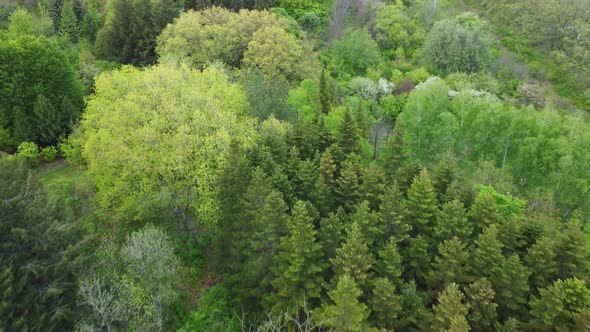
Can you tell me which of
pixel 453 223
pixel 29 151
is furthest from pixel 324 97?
pixel 29 151

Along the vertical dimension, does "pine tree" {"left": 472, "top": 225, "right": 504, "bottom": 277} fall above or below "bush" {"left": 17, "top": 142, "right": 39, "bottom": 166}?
above

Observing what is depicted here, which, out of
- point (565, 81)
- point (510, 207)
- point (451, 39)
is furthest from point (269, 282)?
point (565, 81)

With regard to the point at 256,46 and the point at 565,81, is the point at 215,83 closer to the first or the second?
the point at 256,46

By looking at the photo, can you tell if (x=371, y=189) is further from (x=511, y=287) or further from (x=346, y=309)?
(x=346, y=309)

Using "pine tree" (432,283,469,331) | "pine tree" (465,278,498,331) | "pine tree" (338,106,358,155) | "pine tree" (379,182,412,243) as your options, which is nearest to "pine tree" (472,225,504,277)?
"pine tree" (465,278,498,331)

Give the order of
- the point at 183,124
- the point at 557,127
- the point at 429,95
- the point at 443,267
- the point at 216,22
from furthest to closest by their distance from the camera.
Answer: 1. the point at 216,22
2. the point at 429,95
3. the point at 557,127
4. the point at 183,124
5. the point at 443,267

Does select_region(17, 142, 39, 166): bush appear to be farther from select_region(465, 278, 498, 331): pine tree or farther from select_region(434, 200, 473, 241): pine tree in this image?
select_region(465, 278, 498, 331): pine tree
